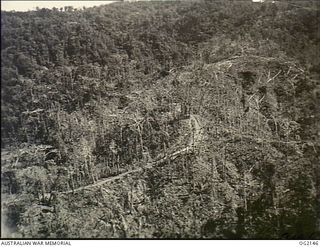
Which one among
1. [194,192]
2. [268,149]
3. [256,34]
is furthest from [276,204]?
[256,34]

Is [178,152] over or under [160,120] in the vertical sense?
under

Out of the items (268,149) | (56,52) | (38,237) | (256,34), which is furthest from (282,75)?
(38,237)

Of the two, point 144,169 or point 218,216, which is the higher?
point 144,169

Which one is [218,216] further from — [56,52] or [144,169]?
[56,52]

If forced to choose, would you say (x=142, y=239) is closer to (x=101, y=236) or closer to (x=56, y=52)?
(x=101, y=236)

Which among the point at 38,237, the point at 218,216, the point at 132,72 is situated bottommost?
the point at 38,237

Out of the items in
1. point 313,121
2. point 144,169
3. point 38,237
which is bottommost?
point 38,237
